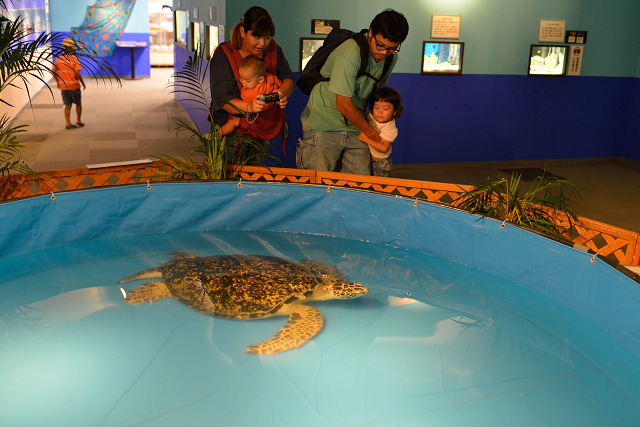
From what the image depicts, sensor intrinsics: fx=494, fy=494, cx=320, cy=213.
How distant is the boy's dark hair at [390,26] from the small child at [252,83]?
2.44 feet

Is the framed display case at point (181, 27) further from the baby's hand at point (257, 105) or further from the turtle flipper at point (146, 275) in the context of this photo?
the turtle flipper at point (146, 275)

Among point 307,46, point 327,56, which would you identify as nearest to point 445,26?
point 307,46

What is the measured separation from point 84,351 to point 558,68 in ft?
18.1

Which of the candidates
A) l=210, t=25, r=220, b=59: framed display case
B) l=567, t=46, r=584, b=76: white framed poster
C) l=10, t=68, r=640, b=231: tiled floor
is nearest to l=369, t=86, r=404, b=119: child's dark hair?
l=10, t=68, r=640, b=231: tiled floor

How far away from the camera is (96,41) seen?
12.3m

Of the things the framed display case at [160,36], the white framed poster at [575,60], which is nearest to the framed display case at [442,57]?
the white framed poster at [575,60]

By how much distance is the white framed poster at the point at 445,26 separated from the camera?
4.98 meters

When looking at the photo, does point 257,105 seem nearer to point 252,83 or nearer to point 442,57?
point 252,83

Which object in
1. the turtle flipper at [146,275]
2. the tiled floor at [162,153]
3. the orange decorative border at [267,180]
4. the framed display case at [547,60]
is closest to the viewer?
the turtle flipper at [146,275]

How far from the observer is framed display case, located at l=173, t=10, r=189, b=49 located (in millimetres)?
7329

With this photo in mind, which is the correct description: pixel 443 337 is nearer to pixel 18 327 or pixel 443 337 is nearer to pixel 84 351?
pixel 84 351

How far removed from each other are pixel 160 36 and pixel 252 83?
44.4ft

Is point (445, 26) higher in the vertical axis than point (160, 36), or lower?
lower

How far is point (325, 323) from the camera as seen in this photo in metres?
2.36
